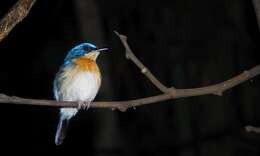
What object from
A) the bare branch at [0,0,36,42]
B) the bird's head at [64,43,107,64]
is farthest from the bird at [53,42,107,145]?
the bare branch at [0,0,36,42]

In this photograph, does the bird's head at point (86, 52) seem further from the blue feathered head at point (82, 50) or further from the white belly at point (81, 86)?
the white belly at point (81, 86)

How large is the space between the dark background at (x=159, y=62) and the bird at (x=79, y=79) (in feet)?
4.76

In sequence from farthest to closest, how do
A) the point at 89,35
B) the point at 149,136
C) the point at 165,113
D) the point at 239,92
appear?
the point at 149,136 < the point at 165,113 < the point at 239,92 < the point at 89,35

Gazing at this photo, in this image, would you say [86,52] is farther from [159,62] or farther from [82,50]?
[159,62]

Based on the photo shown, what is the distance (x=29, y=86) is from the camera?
8.55 meters

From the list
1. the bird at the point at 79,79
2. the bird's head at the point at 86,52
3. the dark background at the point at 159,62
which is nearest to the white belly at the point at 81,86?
the bird at the point at 79,79

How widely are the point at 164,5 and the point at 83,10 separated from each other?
1.35 m

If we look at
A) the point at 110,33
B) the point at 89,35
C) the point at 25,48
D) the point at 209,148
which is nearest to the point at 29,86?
the point at 25,48

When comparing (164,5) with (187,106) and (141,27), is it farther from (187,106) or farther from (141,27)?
(187,106)

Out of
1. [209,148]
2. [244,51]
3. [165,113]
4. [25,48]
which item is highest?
[25,48]

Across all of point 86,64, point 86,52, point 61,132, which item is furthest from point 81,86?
point 61,132

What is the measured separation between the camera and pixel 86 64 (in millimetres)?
4863

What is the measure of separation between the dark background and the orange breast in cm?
155

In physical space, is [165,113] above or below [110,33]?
below
